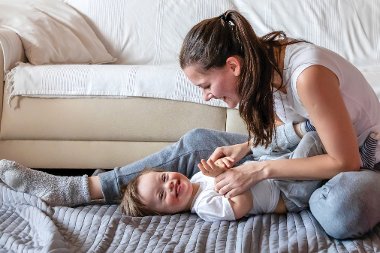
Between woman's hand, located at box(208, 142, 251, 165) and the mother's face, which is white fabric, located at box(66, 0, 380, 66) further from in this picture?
the mother's face

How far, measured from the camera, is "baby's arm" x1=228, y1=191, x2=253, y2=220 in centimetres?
139

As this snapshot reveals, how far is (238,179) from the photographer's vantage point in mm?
1357

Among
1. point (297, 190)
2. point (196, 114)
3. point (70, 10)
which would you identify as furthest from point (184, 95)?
point (70, 10)

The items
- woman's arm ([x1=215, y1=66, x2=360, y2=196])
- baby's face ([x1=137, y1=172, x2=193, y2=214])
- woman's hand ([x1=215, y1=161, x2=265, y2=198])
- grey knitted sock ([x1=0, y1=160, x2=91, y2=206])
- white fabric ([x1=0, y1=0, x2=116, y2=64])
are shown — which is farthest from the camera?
white fabric ([x1=0, y1=0, x2=116, y2=64])

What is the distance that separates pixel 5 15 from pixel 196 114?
968 mm

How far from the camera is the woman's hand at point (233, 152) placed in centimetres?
153

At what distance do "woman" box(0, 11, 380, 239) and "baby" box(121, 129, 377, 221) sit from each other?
1.8 inches

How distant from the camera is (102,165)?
2004 millimetres

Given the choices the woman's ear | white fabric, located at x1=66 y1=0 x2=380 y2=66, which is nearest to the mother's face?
the woman's ear

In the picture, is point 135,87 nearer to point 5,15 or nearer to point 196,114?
point 196,114

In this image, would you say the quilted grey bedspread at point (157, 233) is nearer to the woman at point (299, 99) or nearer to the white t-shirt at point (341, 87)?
the woman at point (299, 99)

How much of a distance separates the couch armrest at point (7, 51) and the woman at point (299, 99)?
0.97m

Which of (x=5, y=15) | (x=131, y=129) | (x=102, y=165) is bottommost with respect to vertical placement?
(x=102, y=165)

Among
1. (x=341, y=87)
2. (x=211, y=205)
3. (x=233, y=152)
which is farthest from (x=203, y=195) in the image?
(x=341, y=87)
